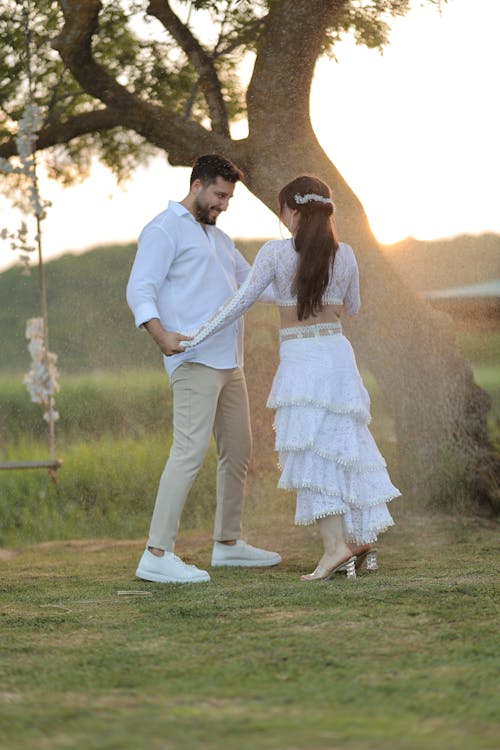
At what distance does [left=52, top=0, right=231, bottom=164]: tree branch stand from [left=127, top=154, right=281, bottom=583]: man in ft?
4.86

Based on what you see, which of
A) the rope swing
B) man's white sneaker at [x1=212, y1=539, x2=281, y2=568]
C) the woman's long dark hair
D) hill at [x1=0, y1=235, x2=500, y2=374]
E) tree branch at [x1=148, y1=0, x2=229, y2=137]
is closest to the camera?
the woman's long dark hair

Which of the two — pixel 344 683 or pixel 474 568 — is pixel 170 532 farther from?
pixel 344 683

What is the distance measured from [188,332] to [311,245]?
0.56 meters

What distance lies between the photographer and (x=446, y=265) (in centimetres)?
566

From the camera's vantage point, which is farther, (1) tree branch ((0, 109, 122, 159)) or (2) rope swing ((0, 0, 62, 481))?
(1) tree branch ((0, 109, 122, 159))

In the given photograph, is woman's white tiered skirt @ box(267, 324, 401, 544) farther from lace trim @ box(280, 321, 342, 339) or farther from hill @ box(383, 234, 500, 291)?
hill @ box(383, 234, 500, 291)

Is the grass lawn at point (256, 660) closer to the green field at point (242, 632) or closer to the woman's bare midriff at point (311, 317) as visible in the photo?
the green field at point (242, 632)

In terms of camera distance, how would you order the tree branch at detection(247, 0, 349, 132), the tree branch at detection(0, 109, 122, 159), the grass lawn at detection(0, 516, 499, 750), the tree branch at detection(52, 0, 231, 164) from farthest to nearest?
1. the tree branch at detection(0, 109, 122, 159)
2. the tree branch at detection(52, 0, 231, 164)
3. the tree branch at detection(247, 0, 349, 132)
4. the grass lawn at detection(0, 516, 499, 750)

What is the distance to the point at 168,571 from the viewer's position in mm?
3826

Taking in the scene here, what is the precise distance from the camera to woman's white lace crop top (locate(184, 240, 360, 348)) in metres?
3.69

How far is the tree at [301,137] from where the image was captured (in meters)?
5.21

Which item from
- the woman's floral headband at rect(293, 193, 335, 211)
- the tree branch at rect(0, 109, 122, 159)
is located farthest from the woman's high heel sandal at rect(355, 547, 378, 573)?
the tree branch at rect(0, 109, 122, 159)

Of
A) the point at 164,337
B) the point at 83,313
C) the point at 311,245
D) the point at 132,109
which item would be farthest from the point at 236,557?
the point at 132,109

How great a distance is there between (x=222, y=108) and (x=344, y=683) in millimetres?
3759
